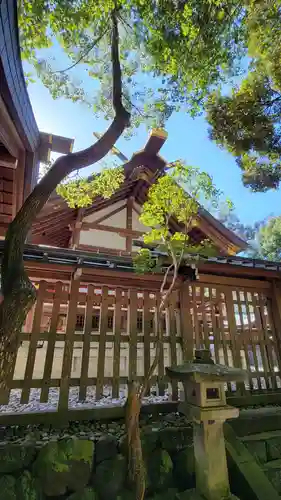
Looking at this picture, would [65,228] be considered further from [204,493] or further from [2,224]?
[204,493]

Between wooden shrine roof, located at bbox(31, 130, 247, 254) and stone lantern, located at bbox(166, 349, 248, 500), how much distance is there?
5890mm

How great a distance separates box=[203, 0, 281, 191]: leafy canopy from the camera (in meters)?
6.67

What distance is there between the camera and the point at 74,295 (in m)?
4.59

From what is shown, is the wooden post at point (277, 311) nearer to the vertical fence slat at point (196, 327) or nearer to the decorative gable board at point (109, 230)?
the vertical fence slat at point (196, 327)

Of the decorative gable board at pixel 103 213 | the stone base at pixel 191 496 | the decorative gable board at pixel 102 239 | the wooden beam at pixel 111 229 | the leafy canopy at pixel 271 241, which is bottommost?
the stone base at pixel 191 496

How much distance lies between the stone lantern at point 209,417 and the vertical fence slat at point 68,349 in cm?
165

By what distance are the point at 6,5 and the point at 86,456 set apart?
5056 mm

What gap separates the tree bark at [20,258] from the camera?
2.48m

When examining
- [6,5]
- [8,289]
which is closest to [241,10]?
[6,5]

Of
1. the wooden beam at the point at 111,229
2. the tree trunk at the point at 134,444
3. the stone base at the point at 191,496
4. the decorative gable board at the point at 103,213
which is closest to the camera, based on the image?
the tree trunk at the point at 134,444

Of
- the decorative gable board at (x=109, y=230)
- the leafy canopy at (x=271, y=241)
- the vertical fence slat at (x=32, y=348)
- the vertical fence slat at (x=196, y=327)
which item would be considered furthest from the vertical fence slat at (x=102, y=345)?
the leafy canopy at (x=271, y=241)

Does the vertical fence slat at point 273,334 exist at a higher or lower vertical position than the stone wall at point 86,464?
higher

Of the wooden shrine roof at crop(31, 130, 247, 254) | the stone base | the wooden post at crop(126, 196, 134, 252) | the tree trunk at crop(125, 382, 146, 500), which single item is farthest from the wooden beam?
the stone base

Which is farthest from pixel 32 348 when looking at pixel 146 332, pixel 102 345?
pixel 146 332
